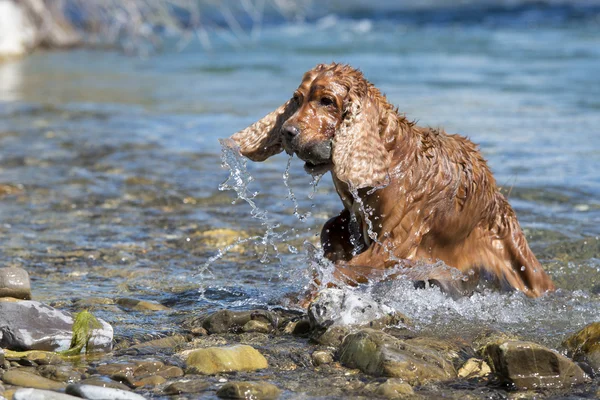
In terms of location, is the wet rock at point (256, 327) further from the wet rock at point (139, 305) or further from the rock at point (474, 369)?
the rock at point (474, 369)

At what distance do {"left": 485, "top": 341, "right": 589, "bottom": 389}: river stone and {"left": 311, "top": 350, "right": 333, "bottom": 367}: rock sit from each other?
85cm

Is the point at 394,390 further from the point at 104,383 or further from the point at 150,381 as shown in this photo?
the point at 104,383

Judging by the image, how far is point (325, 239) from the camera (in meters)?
5.61

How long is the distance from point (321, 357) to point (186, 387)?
752 mm

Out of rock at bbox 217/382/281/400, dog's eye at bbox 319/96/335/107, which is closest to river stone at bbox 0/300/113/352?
rock at bbox 217/382/281/400

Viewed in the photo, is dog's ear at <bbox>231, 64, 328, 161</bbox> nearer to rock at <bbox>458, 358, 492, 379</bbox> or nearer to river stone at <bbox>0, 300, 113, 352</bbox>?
river stone at <bbox>0, 300, 113, 352</bbox>

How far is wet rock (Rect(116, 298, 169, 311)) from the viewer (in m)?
5.40

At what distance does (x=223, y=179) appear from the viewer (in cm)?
926

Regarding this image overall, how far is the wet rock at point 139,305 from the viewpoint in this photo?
5.40 m

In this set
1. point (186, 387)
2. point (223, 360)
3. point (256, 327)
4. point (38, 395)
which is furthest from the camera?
point (256, 327)

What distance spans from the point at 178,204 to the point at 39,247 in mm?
1697

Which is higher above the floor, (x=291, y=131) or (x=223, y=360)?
(x=291, y=131)

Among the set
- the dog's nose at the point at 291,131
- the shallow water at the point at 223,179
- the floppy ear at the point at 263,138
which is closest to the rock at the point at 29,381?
the shallow water at the point at 223,179

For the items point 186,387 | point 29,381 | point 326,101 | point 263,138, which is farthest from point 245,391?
point 263,138
